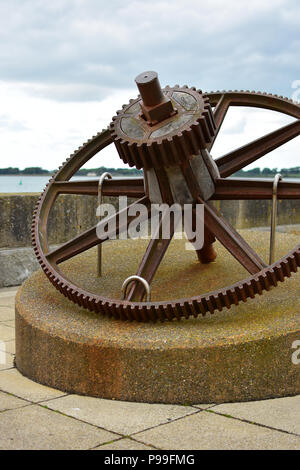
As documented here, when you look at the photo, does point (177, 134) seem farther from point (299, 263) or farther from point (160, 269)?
point (160, 269)

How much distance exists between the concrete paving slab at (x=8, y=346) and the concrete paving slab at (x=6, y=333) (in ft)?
0.30

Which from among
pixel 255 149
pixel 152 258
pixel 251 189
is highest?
pixel 255 149

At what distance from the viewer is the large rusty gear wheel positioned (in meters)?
4.14

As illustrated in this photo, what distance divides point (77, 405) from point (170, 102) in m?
2.07

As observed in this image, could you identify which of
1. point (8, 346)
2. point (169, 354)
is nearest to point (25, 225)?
point (8, 346)

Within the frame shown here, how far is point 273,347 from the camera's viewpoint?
155 inches

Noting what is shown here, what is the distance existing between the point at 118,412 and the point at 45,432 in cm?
46

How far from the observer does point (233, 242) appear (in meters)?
4.64

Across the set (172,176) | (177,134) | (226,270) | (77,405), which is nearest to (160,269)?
(226,270)

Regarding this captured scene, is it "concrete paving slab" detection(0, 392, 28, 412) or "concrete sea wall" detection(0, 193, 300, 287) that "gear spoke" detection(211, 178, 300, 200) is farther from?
"concrete sea wall" detection(0, 193, 300, 287)

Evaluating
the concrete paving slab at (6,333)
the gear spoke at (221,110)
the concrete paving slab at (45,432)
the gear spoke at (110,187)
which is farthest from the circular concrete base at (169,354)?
the gear spoke at (221,110)

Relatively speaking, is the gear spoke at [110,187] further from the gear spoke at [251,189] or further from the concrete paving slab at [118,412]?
the concrete paving slab at [118,412]

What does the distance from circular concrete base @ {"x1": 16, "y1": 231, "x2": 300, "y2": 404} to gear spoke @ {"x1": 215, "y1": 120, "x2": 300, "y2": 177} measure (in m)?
1.19

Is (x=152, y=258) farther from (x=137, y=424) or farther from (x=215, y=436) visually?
(x=215, y=436)
